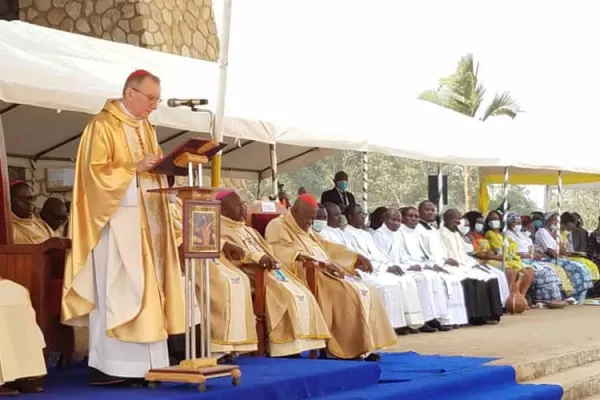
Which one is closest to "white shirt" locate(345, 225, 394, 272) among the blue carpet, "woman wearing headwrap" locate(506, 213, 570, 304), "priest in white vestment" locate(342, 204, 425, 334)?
"priest in white vestment" locate(342, 204, 425, 334)

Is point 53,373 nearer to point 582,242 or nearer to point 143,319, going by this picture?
point 143,319

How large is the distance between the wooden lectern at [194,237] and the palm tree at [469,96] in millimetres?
26327

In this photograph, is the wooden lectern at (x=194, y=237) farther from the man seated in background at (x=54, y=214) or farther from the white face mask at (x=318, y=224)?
the white face mask at (x=318, y=224)

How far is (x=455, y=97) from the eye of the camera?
106ft

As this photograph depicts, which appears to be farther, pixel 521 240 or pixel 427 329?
pixel 521 240

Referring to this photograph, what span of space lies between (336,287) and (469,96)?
23.8 meters

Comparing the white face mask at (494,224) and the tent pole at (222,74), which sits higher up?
the tent pole at (222,74)

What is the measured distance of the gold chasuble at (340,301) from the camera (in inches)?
345

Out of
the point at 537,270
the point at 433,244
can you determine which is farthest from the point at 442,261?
the point at 537,270

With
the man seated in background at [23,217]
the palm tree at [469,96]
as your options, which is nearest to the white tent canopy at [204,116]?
the man seated in background at [23,217]

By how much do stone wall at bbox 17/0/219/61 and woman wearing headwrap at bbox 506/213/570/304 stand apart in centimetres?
546

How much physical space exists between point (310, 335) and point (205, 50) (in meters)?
9.92

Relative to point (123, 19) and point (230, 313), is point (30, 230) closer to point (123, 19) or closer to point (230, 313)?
point (230, 313)

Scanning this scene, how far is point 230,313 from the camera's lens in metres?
7.79
